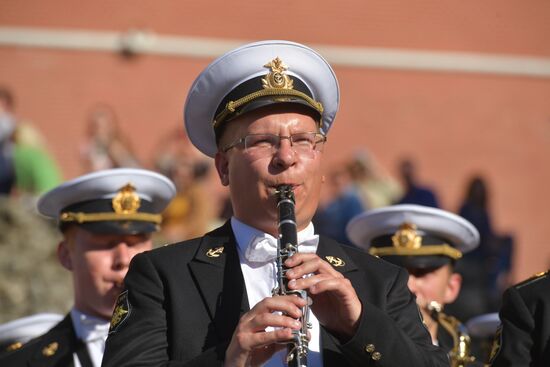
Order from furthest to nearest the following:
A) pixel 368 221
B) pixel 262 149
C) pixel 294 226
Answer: pixel 368 221 → pixel 262 149 → pixel 294 226

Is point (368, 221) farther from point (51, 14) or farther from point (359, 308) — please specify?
point (51, 14)

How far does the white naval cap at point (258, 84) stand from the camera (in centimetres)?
462

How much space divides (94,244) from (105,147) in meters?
9.53

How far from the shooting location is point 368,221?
735 cm

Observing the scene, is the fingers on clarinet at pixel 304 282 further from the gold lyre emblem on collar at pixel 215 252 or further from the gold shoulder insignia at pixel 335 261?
the gold lyre emblem on collar at pixel 215 252

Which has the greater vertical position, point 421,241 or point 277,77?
point 277,77

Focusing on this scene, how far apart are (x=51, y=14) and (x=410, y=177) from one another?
22.3 feet

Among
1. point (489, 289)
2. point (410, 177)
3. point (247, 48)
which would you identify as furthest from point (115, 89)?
point (247, 48)

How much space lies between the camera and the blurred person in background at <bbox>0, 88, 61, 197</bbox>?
14586 millimetres

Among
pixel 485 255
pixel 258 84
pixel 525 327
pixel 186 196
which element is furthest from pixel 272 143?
pixel 485 255

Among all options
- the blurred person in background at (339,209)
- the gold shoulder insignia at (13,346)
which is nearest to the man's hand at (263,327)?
the gold shoulder insignia at (13,346)

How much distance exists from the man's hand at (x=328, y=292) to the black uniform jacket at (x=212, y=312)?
1.8 inches

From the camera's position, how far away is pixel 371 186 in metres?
15.9

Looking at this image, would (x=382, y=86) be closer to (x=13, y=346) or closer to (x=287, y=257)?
(x=13, y=346)
